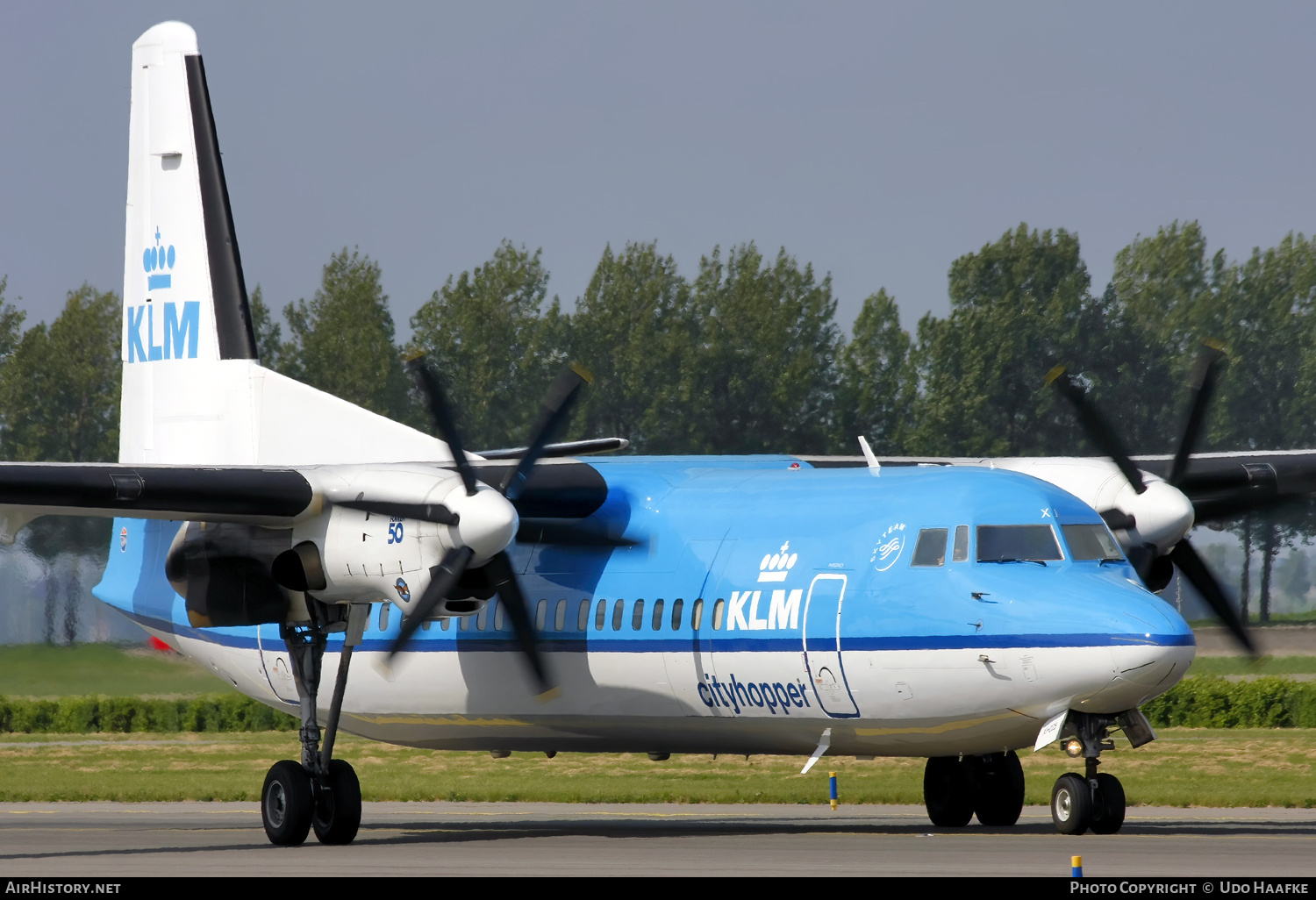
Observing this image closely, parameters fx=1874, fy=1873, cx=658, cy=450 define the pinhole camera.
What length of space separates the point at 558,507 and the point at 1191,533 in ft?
22.3

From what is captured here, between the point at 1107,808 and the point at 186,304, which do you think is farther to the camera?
the point at 186,304

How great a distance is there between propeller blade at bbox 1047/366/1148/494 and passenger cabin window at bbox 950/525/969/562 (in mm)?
2011

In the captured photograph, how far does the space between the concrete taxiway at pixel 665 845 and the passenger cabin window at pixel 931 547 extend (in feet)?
8.44

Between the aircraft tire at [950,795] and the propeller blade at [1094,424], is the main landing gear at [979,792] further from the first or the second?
the propeller blade at [1094,424]

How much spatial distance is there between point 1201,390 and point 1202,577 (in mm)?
2339

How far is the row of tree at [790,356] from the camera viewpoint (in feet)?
197

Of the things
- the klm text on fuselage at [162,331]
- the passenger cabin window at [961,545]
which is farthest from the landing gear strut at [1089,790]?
the klm text on fuselage at [162,331]

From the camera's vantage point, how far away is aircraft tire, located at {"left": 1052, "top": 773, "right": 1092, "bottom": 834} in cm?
1673

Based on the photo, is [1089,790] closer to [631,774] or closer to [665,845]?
[665,845]

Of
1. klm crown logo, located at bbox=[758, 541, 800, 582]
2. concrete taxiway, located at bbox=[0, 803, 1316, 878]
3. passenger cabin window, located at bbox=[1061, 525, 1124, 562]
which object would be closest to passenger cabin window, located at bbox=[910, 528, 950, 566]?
passenger cabin window, located at bbox=[1061, 525, 1124, 562]

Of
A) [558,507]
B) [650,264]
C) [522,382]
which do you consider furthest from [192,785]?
[650,264]

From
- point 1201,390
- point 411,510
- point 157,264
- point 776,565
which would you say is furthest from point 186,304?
point 1201,390

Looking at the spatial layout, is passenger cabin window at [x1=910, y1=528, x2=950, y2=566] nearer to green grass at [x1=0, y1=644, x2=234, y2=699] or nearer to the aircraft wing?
the aircraft wing

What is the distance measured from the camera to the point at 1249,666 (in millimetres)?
45719
